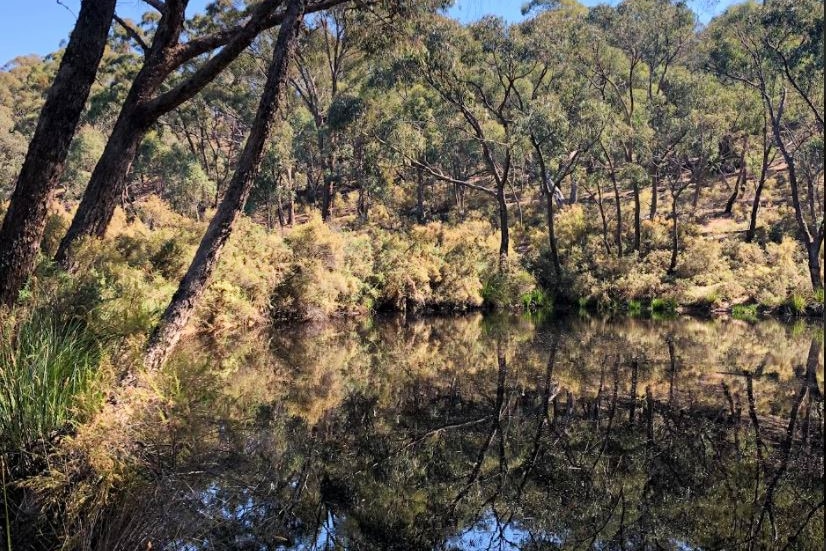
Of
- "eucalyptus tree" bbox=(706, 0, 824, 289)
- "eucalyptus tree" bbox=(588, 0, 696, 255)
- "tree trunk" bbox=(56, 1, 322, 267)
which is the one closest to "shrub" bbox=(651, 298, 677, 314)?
"eucalyptus tree" bbox=(588, 0, 696, 255)

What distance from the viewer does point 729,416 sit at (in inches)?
266

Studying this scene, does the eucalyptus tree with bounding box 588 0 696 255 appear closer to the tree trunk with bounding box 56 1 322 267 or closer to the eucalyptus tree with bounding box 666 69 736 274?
the eucalyptus tree with bounding box 666 69 736 274

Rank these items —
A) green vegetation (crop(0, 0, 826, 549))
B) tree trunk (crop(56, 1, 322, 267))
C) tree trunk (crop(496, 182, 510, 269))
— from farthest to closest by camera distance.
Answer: tree trunk (crop(496, 182, 510, 269)) < tree trunk (crop(56, 1, 322, 267)) < green vegetation (crop(0, 0, 826, 549))

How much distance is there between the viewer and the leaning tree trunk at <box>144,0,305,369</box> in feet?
16.2

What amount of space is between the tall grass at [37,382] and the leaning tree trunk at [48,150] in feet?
3.06

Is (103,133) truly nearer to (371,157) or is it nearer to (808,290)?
(371,157)

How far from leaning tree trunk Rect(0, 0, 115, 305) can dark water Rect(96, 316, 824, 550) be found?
4.91 ft

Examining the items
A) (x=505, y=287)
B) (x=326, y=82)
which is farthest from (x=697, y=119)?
(x=326, y=82)

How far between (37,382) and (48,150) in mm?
2189

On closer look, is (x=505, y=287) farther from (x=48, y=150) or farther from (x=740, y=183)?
(x=48, y=150)

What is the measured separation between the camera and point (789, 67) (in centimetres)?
1773

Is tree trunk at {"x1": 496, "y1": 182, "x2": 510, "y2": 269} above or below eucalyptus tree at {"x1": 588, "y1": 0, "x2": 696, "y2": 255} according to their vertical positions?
below

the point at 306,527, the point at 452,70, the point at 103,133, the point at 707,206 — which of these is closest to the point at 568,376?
the point at 306,527

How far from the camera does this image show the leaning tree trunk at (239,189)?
495cm
